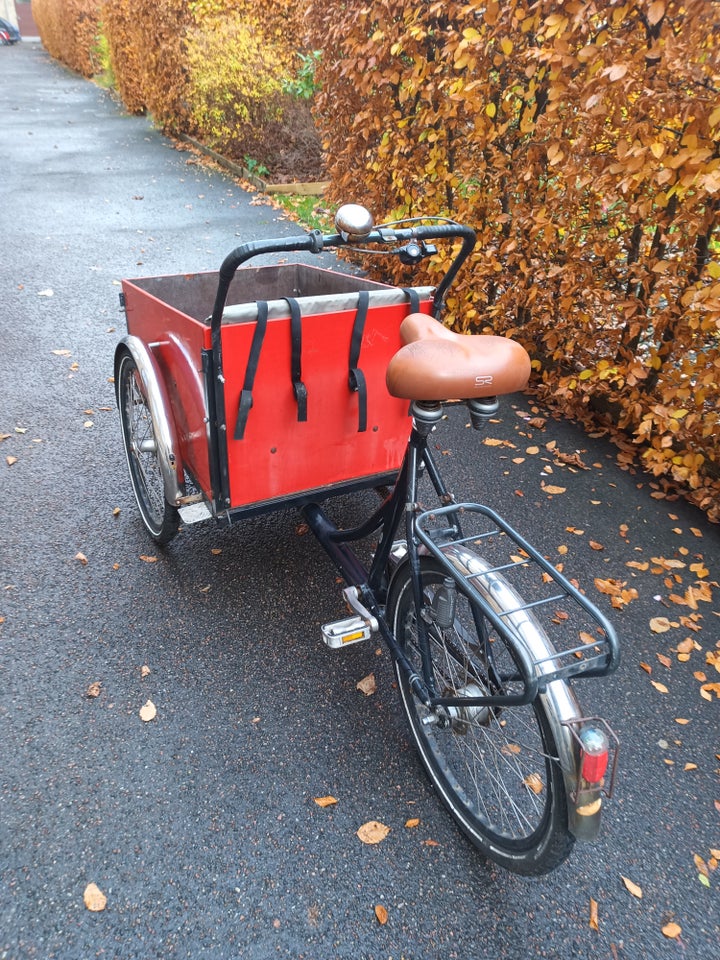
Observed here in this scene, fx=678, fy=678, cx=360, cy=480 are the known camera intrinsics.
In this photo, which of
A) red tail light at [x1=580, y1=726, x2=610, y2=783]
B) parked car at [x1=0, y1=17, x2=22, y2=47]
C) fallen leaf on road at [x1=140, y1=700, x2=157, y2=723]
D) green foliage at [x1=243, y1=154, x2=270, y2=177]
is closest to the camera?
red tail light at [x1=580, y1=726, x2=610, y2=783]

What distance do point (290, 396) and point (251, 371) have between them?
0.21 m

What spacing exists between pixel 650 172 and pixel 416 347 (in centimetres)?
219

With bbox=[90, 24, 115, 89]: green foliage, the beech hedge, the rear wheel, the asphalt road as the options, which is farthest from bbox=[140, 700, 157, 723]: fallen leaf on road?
bbox=[90, 24, 115, 89]: green foliage

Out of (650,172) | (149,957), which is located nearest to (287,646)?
(149,957)

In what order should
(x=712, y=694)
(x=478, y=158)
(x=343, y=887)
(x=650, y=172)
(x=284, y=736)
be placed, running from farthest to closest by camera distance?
(x=478, y=158), (x=650, y=172), (x=712, y=694), (x=284, y=736), (x=343, y=887)

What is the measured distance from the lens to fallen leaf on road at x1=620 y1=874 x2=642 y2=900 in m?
2.02

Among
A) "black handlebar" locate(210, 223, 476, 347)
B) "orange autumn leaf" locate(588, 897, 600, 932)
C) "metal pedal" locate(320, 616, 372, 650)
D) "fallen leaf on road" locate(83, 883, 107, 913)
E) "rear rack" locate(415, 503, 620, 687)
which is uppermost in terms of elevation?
"black handlebar" locate(210, 223, 476, 347)

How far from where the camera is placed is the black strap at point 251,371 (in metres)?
2.25

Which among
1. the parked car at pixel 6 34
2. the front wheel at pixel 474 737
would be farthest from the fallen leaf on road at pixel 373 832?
the parked car at pixel 6 34

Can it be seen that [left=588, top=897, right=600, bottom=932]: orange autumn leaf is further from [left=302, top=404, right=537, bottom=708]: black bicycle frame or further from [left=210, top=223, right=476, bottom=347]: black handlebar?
[left=210, top=223, right=476, bottom=347]: black handlebar

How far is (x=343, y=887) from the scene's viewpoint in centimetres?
200

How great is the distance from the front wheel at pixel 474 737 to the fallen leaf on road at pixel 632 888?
0.29m

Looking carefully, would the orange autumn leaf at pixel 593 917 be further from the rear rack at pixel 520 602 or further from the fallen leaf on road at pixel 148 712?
the fallen leaf on road at pixel 148 712

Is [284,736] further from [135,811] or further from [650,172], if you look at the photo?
[650,172]
